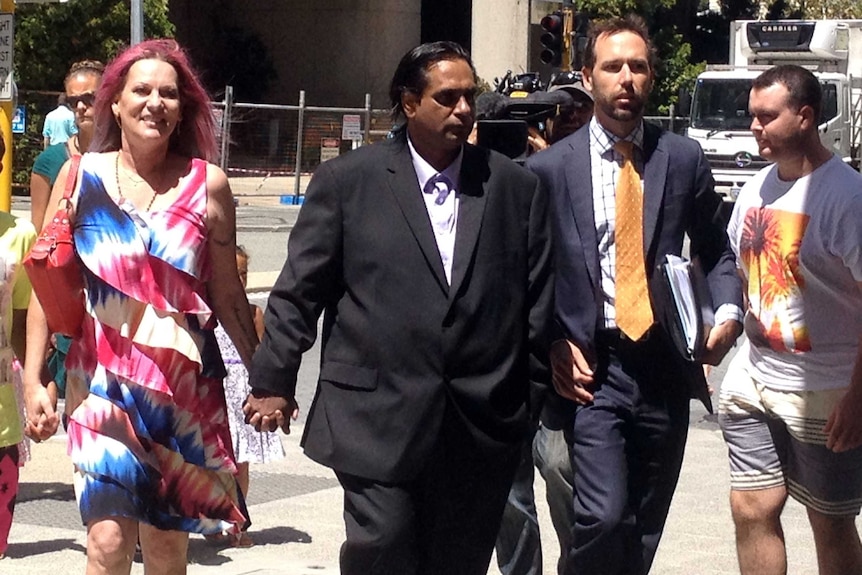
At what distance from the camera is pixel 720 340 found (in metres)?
4.75

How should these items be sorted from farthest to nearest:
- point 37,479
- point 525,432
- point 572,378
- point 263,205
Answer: point 263,205
point 37,479
point 572,378
point 525,432

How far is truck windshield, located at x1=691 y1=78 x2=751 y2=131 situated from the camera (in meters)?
28.8

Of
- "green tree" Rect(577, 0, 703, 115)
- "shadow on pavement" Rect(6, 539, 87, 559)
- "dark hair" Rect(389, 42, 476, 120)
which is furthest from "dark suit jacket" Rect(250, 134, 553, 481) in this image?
"green tree" Rect(577, 0, 703, 115)

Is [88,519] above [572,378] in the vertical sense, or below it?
below

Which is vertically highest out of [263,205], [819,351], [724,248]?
[724,248]

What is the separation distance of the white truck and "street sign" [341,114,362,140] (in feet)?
21.1

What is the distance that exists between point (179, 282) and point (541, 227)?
41.5 inches

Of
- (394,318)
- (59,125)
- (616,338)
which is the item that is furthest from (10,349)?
(59,125)

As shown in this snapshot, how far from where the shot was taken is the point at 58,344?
6688 mm

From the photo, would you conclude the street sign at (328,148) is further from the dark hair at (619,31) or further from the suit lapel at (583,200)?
the suit lapel at (583,200)

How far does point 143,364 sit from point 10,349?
1.73 feet

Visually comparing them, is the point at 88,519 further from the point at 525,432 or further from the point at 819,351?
the point at 819,351

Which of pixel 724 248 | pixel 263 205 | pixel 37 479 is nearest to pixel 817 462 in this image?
pixel 724 248

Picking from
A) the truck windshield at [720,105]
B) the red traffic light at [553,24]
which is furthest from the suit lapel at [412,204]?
the truck windshield at [720,105]
